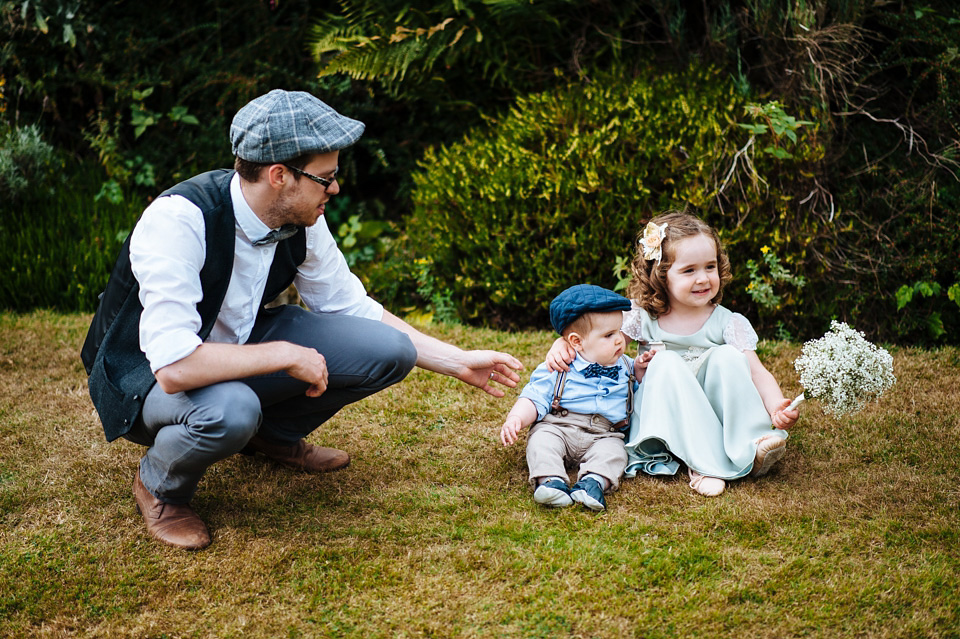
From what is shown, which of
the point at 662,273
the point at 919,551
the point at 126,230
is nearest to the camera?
the point at 919,551

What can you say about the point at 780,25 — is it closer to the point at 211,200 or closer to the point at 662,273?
the point at 662,273

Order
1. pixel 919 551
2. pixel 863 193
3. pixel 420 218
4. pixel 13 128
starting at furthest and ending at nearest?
pixel 13 128, pixel 420 218, pixel 863 193, pixel 919 551

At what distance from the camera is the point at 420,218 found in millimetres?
5496

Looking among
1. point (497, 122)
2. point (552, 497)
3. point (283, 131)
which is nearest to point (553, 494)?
point (552, 497)

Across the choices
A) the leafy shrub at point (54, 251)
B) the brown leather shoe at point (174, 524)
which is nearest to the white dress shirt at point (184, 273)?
the brown leather shoe at point (174, 524)

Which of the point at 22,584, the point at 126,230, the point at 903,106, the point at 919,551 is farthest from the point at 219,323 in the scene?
the point at 903,106

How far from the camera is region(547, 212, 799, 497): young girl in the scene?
3.18 meters

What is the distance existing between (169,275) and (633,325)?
1.88m

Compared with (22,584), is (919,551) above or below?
above

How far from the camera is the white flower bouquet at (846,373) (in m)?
2.88

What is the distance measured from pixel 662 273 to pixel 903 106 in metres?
2.72

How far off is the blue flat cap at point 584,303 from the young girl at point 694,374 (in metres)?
0.12

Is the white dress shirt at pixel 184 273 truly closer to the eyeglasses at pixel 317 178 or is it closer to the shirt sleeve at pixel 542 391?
the eyeglasses at pixel 317 178

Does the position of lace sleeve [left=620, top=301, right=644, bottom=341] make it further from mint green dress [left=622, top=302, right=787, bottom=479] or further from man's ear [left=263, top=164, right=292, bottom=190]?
man's ear [left=263, top=164, right=292, bottom=190]
